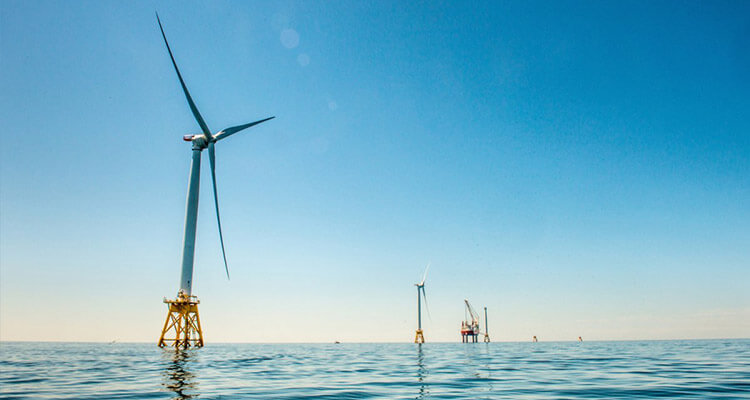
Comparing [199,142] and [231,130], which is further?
[231,130]

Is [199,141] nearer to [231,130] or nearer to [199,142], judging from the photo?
[199,142]

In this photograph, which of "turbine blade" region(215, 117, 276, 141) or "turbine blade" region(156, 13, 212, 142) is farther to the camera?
"turbine blade" region(215, 117, 276, 141)

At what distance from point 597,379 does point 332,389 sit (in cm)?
1314

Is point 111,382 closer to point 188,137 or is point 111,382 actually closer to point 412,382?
point 412,382

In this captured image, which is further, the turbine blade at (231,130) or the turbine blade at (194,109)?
the turbine blade at (231,130)

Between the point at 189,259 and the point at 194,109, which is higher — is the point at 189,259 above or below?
below

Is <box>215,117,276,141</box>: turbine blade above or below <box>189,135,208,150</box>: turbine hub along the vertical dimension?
above

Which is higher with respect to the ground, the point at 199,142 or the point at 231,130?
the point at 231,130

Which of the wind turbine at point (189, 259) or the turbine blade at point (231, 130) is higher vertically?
the turbine blade at point (231, 130)

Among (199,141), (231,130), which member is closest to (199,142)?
(199,141)

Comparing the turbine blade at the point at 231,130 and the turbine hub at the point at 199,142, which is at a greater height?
the turbine blade at the point at 231,130

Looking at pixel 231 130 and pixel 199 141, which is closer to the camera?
pixel 199 141

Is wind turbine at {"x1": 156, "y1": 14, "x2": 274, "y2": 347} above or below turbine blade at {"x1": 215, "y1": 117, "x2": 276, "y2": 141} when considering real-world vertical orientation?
below

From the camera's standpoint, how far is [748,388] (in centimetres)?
1680
